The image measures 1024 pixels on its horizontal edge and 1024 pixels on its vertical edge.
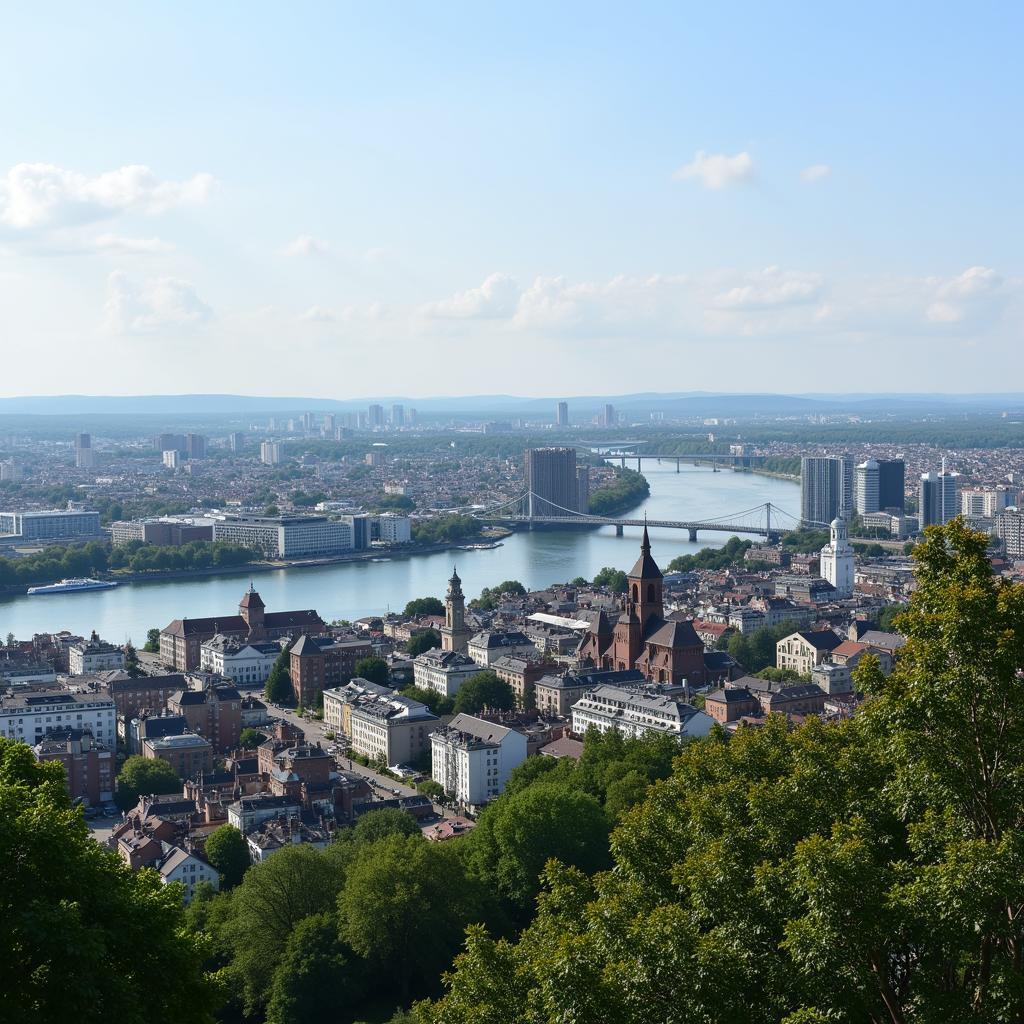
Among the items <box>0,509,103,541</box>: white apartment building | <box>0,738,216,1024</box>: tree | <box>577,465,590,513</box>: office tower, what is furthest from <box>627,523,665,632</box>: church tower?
<box>577,465,590,513</box>: office tower

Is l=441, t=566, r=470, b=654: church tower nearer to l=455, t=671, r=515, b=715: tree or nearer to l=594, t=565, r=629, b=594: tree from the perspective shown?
l=455, t=671, r=515, b=715: tree

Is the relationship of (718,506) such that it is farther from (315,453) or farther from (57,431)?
(57,431)

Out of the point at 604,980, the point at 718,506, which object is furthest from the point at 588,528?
the point at 604,980

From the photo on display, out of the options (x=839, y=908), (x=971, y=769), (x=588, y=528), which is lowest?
(x=588, y=528)

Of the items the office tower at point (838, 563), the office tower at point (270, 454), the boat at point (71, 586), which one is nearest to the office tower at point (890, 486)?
the office tower at point (838, 563)

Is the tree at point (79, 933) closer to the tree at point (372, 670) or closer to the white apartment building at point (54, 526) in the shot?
the tree at point (372, 670)

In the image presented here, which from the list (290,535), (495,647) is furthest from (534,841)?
(290,535)
